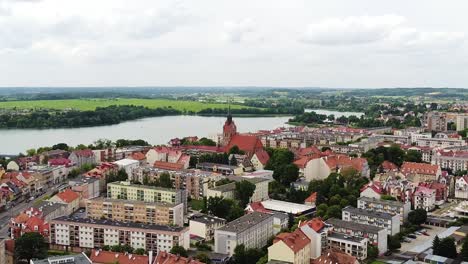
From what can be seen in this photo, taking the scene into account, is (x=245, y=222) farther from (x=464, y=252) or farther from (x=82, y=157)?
(x=82, y=157)

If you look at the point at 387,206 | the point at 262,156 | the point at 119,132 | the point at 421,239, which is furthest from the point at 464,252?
the point at 119,132

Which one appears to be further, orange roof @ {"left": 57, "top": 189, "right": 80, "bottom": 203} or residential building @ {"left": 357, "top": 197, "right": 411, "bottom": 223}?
orange roof @ {"left": 57, "top": 189, "right": 80, "bottom": 203}

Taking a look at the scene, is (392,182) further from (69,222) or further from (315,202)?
(69,222)

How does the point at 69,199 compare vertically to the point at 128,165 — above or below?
below

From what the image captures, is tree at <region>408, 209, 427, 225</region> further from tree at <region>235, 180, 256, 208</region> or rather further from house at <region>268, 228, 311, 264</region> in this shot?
house at <region>268, 228, 311, 264</region>

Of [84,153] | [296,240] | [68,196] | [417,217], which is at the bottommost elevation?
[417,217]

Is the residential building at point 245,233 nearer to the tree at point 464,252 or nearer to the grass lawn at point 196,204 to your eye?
the grass lawn at point 196,204

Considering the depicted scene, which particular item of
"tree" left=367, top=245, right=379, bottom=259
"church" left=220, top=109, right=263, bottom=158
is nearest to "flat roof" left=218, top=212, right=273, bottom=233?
"tree" left=367, top=245, right=379, bottom=259
